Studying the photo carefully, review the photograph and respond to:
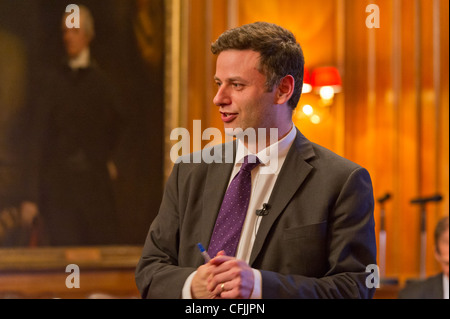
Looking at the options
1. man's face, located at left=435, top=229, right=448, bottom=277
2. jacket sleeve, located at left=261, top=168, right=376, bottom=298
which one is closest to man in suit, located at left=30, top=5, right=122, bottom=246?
man's face, located at left=435, top=229, right=448, bottom=277

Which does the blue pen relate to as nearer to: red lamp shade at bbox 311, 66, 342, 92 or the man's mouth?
the man's mouth

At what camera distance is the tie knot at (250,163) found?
193cm

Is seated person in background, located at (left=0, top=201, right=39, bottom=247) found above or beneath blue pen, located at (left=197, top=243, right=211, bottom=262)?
beneath

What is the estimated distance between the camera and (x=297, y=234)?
5.83ft

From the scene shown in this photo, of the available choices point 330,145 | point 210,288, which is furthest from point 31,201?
point 210,288

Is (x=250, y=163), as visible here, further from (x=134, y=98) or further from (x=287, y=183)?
(x=134, y=98)

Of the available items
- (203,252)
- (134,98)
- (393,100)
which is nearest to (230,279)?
(203,252)

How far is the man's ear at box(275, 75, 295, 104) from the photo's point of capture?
1.92 metres

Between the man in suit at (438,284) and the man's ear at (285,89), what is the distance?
3297 millimetres

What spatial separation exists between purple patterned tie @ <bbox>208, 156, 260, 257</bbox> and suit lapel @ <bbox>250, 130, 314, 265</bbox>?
72mm

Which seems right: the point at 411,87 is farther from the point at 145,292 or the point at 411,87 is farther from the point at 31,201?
the point at 145,292

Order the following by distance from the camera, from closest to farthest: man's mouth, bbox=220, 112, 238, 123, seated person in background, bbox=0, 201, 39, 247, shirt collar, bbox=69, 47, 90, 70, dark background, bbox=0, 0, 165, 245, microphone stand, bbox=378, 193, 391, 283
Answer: man's mouth, bbox=220, 112, 238, 123, seated person in background, bbox=0, 201, 39, 247, shirt collar, bbox=69, 47, 90, 70, dark background, bbox=0, 0, 165, 245, microphone stand, bbox=378, 193, 391, 283

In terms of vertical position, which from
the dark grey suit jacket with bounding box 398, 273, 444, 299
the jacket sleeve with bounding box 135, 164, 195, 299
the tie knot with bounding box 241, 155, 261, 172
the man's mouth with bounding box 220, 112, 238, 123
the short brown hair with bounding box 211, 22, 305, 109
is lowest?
the dark grey suit jacket with bounding box 398, 273, 444, 299

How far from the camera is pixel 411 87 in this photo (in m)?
6.42
